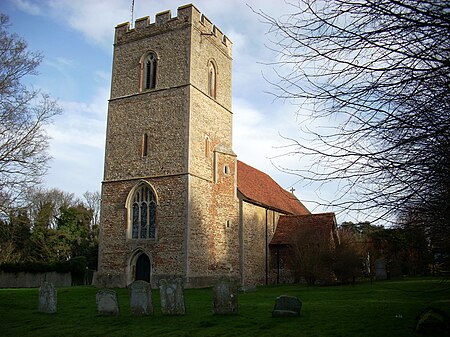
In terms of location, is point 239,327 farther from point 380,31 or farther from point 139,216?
point 139,216

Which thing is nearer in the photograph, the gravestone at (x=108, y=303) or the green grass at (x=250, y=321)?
the green grass at (x=250, y=321)

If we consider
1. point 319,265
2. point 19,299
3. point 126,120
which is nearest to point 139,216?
point 126,120

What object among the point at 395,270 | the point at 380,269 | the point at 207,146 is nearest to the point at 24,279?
the point at 207,146

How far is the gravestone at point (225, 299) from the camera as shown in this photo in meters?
10.6

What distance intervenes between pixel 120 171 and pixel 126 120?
2628 millimetres

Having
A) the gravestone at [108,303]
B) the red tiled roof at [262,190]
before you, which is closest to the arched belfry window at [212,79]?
the red tiled roof at [262,190]

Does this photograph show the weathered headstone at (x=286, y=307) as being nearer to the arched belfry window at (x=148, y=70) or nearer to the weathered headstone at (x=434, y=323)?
the weathered headstone at (x=434, y=323)

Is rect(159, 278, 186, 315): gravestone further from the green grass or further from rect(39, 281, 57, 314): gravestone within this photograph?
A: rect(39, 281, 57, 314): gravestone

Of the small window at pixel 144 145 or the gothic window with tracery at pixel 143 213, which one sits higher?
Result: the small window at pixel 144 145

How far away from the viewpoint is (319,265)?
21938 millimetres

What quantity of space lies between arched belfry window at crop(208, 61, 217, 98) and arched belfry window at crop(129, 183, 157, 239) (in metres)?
6.36

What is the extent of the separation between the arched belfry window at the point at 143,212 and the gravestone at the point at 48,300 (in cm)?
857

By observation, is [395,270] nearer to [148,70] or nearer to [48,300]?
[148,70]

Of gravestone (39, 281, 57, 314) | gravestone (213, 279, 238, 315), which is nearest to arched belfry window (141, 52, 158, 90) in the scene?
gravestone (39, 281, 57, 314)
